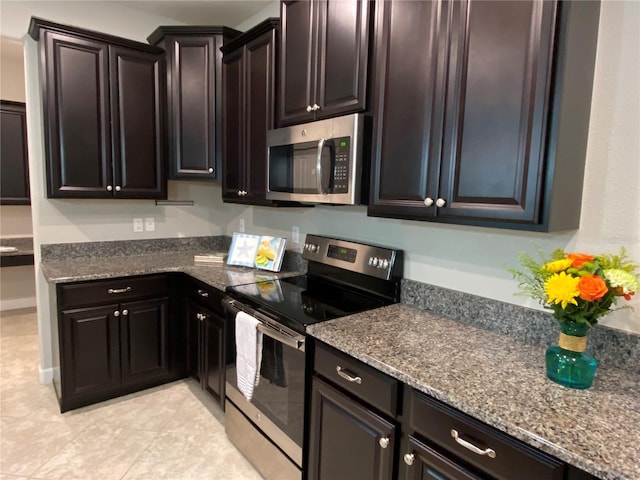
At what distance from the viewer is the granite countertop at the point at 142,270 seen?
2438 mm

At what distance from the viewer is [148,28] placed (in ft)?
10.1

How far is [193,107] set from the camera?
290 centimetres

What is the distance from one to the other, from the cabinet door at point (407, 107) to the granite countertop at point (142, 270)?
117 cm

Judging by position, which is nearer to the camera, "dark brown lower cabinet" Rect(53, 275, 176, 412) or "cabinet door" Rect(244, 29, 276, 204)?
"cabinet door" Rect(244, 29, 276, 204)

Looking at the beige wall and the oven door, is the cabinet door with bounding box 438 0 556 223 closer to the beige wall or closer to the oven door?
the oven door

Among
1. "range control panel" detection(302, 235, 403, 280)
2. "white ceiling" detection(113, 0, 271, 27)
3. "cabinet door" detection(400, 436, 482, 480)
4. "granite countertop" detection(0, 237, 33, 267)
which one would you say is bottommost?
"cabinet door" detection(400, 436, 482, 480)

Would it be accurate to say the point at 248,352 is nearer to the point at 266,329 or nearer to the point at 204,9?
the point at 266,329

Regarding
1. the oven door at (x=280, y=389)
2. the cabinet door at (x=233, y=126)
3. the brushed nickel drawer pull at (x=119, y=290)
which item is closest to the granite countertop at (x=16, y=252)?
the brushed nickel drawer pull at (x=119, y=290)

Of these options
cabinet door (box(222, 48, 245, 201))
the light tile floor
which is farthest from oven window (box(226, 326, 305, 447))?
cabinet door (box(222, 48, 245, 201))

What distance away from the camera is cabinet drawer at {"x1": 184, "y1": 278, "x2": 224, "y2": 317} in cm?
238

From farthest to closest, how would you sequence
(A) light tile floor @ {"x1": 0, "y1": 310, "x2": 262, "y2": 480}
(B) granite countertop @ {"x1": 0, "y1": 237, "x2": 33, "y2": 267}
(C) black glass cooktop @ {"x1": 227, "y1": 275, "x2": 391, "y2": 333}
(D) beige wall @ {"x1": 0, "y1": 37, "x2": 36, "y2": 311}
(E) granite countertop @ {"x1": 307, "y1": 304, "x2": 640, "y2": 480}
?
1. (D) beige wall @ {"x1": 0, "y1": 37, "x2": 36, "y2": 311}
2. (B) granite countertop @ {"x1": 0, "y1": 237, "x2": 33, "y2": 267}
3. (A) light tile floor @ {"x1": 0, "y1": 310, "x2": 262, "y2": 480}
4. (C) black glass cooktop @ {"x1": 227, "y1": 275, "x2": 391, "y2": 333}
5. (E) granite countertop @ {"x1": 307, "y1": 304, "x2": 640, "y2": 480}

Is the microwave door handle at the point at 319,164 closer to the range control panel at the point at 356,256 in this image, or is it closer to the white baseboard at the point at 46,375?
the range control panel at the point at 356,256

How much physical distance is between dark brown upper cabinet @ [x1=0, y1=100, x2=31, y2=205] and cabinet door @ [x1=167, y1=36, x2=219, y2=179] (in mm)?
2491

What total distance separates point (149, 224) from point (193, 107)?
104 cm
